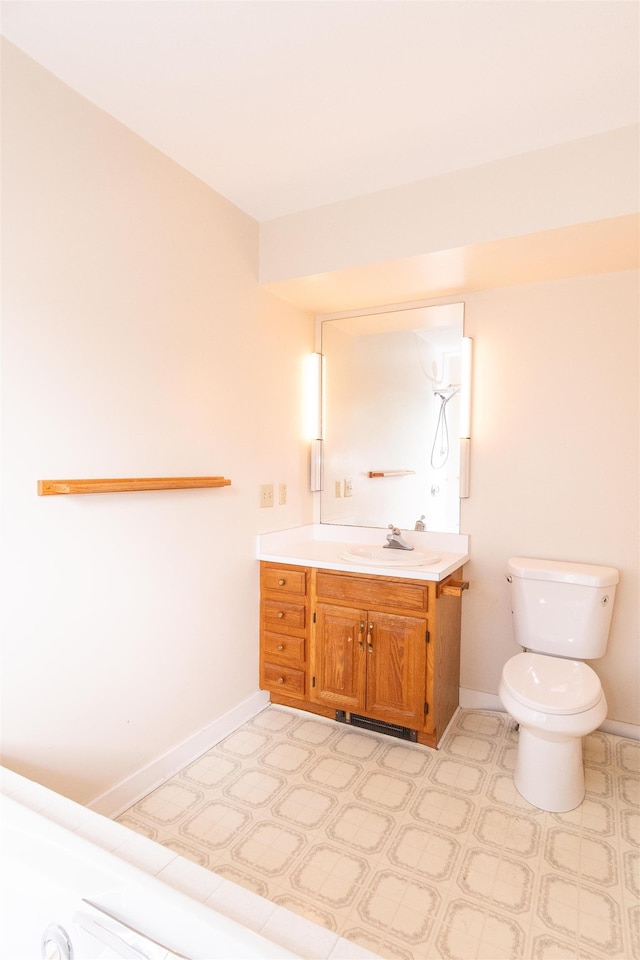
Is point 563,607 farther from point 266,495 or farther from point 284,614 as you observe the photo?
point 266,495

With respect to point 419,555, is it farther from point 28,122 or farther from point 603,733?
point 28,122

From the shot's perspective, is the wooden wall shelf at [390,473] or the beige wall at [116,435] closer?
the beige wall at [116,435]

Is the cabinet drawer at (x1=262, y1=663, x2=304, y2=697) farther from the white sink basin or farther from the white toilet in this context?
the white toilet

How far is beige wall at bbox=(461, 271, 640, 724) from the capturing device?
2.28 meters

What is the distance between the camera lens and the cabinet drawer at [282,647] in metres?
2.49

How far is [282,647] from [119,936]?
160 centimetres

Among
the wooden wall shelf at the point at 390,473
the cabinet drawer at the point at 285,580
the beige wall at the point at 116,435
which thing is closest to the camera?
the beige wall at the point at 116,435

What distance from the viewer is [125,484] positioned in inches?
68.4

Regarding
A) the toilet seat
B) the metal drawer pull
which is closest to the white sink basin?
the toilet seat

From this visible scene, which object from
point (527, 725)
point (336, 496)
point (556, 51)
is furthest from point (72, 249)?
point (527, 725)

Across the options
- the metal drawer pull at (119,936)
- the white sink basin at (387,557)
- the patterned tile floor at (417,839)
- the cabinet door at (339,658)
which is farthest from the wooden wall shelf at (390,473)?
the metal drawer pull at (119,936)

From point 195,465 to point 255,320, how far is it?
813 mm

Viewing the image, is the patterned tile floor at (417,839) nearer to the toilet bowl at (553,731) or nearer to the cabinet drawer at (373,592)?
the toilet bowl at (553,731)

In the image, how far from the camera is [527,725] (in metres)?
1.85
